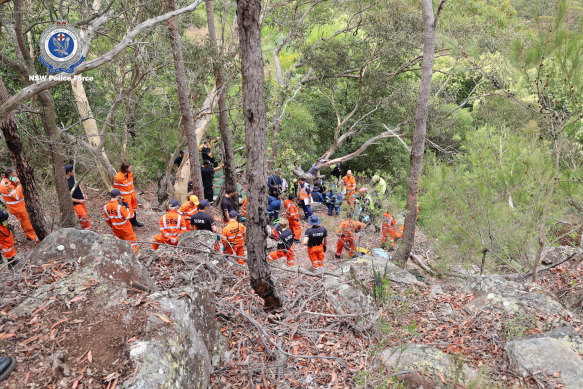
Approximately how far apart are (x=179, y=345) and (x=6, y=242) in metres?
6.47

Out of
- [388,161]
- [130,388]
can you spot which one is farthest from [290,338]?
[388,161]

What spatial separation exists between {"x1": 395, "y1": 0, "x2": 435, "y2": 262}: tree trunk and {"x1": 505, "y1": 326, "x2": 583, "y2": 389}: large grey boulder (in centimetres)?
431

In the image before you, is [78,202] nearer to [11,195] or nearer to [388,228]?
[11,195]

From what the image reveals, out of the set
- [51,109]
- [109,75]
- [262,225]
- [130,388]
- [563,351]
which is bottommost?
[563,351]

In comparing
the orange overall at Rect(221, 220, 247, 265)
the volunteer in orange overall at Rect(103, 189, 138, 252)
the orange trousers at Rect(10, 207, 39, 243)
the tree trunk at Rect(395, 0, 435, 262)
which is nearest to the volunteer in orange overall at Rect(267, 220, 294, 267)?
the orange overall at Rect(221, 220, 247, 265)

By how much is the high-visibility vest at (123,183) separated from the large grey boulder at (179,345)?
6.50 metres

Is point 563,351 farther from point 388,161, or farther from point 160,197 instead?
point 388,161

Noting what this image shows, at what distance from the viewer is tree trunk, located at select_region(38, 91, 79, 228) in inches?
274

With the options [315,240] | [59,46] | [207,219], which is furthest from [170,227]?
[59,46]

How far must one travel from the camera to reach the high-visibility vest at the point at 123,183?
362 inches

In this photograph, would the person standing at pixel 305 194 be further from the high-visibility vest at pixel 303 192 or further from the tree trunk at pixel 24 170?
the tree trunk at pixel 24 170

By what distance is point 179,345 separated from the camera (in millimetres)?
3027

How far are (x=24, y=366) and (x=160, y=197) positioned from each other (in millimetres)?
10280

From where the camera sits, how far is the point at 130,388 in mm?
2557
